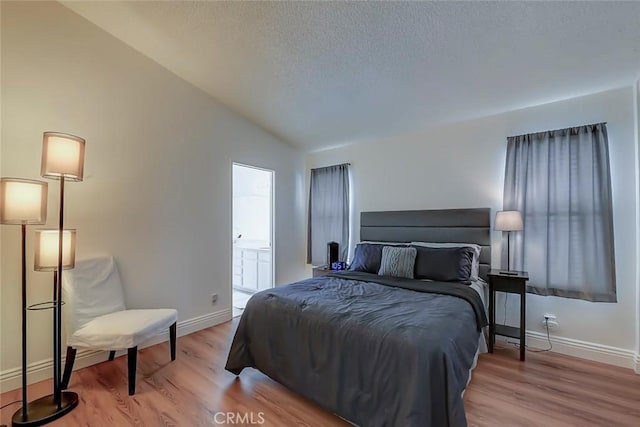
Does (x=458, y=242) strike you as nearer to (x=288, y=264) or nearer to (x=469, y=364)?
(x=469, y=364)

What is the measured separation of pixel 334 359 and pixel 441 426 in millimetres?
649

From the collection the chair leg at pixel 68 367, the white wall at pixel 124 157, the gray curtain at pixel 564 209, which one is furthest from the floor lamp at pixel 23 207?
the gray curtain at pixel 564 209

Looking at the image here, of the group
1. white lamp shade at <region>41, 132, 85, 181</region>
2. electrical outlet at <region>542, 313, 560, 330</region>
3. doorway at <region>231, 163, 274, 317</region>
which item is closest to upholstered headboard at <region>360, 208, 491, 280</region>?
electrical outlet at <region>542, 313, 560, 330</region>

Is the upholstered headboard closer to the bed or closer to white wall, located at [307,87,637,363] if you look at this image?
white wall, located at [307,87,637,363]

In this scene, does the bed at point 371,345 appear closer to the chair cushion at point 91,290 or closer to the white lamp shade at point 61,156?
the chair cushion at point 91,290

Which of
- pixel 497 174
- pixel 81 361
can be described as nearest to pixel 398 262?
pixel 497 174

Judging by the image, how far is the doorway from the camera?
16.2 ft

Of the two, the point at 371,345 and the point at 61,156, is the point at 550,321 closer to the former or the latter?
the point at 371,345

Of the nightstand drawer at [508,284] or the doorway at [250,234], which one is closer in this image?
the nightstand drawer at [508,284]

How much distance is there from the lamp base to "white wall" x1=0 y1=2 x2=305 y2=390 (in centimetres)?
50

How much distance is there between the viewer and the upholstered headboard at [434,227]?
320 cm

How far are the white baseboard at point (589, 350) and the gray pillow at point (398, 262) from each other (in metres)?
1.37

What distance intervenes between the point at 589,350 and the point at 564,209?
1313mm

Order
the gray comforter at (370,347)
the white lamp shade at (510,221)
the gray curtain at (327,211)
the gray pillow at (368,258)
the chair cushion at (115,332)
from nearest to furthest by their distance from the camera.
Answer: the gray comforter at (370,347)
the chair cushion at (115,332)
the white lamp shade at (510,221)
the gray pillow at (368,258)
the gray curtain at (327,211)
